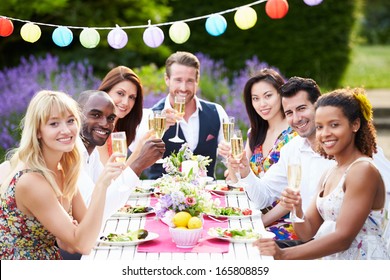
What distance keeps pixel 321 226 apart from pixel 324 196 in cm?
16

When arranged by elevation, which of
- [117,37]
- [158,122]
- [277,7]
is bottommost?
[158,122]

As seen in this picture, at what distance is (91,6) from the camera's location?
11016 millimetres

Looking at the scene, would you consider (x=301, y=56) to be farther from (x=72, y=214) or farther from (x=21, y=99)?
(x=72, y=214)

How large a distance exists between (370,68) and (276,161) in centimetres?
1580

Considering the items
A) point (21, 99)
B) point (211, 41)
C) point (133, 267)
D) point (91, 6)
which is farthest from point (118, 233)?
point (211, 41)

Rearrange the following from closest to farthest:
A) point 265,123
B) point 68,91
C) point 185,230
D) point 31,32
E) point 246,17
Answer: point 185,230
point 246,17
point 31,32
point 265,123
point 68,91

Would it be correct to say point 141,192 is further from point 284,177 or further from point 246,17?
point 246,17

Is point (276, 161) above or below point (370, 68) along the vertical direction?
below

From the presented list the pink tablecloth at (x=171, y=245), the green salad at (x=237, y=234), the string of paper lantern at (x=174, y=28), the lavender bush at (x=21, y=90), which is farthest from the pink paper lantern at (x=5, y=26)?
the lavender bush at (x=21, y=90)

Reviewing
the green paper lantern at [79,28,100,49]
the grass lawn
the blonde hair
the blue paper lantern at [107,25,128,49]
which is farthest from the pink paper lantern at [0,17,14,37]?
the grass lawn

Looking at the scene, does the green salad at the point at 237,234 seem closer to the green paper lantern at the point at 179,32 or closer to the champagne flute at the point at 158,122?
the champagne flute at the point at 158,122

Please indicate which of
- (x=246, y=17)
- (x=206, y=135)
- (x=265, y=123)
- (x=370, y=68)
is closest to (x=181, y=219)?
(x=246, y=17)

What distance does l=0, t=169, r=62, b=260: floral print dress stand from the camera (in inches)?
143

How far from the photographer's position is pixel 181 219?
363 centimetres
